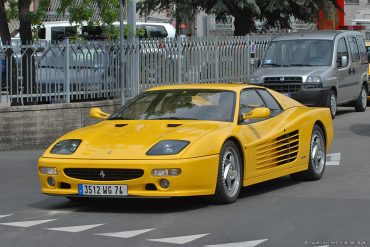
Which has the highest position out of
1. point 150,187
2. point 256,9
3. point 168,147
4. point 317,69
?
point 256,9

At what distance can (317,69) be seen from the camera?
20469 mm

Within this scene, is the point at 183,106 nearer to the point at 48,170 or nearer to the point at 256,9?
the point at 48,170

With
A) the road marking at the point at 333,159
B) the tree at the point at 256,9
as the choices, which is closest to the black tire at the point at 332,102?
the road marking at the point at 333,159

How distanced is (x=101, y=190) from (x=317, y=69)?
1220 centimetres

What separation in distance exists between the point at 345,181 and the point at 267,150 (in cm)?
152

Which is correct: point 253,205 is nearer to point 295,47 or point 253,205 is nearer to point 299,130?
point 299,130

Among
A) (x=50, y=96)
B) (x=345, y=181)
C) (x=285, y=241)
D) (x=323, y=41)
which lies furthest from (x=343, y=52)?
(x=285, y=241)

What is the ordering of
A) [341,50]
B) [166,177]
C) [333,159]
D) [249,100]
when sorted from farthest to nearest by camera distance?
[341,50] < [333,159] < [249,100] < [166,177]

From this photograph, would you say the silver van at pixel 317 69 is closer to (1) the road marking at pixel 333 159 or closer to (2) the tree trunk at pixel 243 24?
(1) the road marking at pixel 333 159

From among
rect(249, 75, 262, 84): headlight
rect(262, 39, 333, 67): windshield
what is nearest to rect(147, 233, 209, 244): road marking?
rect(249, 75, 262, 84): headlight

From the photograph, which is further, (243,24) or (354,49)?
(243,24)

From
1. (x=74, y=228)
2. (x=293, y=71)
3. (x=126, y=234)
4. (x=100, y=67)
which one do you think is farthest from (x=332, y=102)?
(x=126, y=234)

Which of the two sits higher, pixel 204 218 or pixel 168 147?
pixel 168 147

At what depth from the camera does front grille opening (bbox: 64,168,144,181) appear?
8.94 meters
